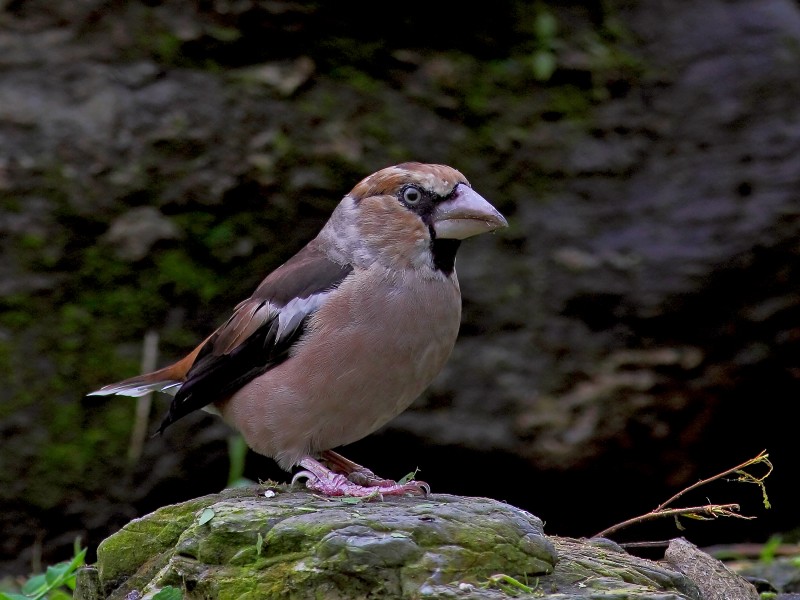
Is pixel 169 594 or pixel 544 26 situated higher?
pixel 544 26

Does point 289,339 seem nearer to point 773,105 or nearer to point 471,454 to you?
point 471,454

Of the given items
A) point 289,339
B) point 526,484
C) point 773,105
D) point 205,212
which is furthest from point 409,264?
point 773,105

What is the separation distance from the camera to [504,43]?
733cm

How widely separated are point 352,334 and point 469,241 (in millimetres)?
2848

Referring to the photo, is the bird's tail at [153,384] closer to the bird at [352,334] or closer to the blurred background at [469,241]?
the bird at [352,334]

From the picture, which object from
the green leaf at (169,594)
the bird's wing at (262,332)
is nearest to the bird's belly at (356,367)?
the bird's wing at (262,332)

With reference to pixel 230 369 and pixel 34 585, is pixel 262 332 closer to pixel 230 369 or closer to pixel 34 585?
pixel 230 369

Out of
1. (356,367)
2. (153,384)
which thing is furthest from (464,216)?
(153,384)

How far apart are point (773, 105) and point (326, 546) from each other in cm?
536

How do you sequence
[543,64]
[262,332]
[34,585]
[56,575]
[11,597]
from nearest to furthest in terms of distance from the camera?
[11,597] → [56,575] → [34,585] → [262,332] → [543,64]

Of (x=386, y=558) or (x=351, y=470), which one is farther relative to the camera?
(x=351, y=470)

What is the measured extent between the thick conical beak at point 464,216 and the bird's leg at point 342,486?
1.10m

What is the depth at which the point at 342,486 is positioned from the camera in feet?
13.9

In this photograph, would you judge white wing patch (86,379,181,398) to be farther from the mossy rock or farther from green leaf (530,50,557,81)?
green leaf (530,50,557,81)
